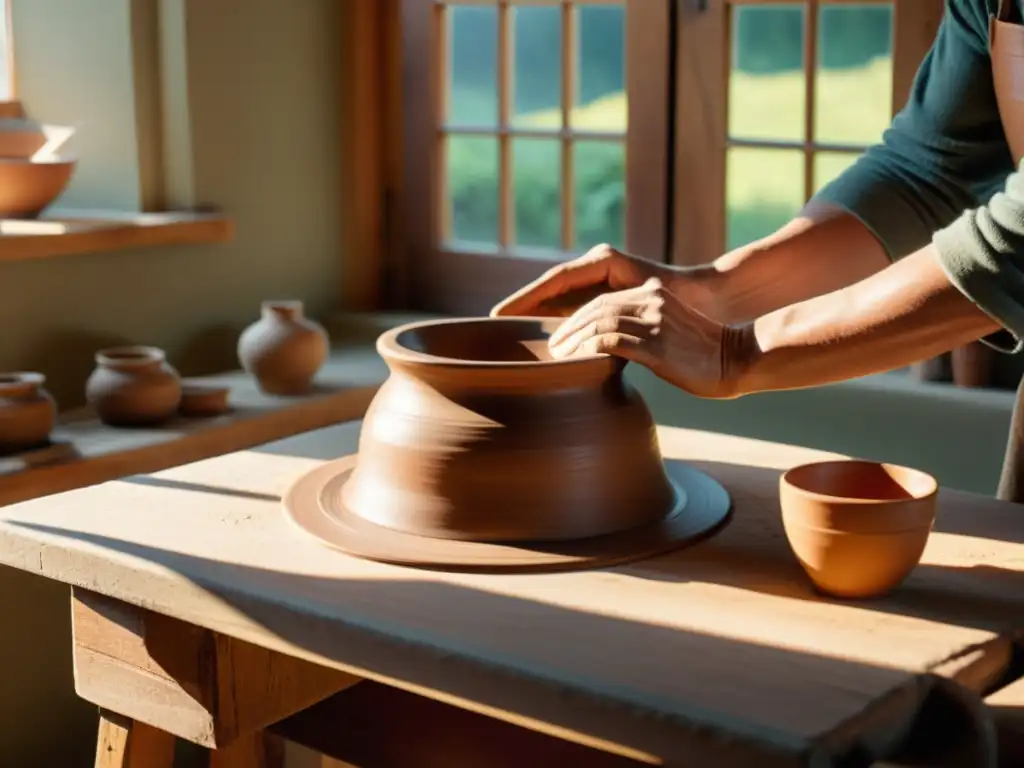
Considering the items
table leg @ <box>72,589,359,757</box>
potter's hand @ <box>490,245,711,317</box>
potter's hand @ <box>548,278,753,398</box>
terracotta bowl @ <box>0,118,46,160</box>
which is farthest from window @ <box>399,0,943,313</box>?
table leg @ <box>72,589,359,757</box>

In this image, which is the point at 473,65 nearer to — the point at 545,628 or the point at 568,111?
the point at 568,111

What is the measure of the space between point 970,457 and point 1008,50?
3.35 ft

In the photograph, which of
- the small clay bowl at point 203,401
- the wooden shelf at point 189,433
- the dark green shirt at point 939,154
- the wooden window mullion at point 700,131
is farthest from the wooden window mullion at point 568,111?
the dark green shirt at point 939,154

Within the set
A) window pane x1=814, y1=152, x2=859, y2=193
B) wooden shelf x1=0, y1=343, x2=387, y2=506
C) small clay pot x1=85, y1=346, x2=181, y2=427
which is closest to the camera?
wooden shelf x1=0, y1=343, x2=387, y2=506

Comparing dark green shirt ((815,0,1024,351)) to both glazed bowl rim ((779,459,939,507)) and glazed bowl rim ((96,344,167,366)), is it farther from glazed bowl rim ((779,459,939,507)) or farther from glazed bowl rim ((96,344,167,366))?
glazed bowl rim ((96,344,167,366))

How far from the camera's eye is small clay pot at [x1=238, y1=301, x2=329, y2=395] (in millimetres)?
2965

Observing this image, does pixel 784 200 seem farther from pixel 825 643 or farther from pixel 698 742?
pixel 698 742

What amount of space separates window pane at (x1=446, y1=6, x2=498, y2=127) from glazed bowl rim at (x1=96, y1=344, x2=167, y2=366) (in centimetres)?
108

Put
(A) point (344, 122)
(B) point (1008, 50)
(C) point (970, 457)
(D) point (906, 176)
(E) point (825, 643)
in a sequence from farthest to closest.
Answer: (A) point (344, 122) → (C) point (970, 457) → (D) point (906, 176) → (B) point (1008, 50) → (E) point (825, 643)

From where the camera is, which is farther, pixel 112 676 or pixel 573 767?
pixel 573 767

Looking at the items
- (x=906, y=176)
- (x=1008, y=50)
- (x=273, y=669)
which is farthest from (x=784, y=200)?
(x=273, y=669)

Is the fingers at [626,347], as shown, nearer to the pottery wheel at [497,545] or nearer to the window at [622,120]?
the pottery wheel at [497,545]

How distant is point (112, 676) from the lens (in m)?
1.57

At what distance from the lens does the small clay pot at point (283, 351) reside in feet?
9.73
